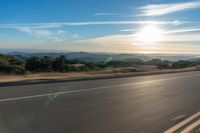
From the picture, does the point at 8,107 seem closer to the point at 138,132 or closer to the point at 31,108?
the point at 31,108

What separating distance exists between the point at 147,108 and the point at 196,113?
146 centimetres

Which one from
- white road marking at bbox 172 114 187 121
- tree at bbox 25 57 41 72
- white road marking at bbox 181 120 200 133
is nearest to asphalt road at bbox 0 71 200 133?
white road marking at bbox 172 114 187 121

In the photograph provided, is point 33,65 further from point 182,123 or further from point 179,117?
point 182,123

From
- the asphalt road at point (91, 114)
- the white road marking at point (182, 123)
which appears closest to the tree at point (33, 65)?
the asphalt road at point (91, 114)

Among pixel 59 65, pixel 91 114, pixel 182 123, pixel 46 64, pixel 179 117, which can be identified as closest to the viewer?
pixel 182 123

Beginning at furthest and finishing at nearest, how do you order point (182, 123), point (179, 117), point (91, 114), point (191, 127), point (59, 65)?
point (59, 65)
point (179, 117)
point (91, 114)
point (182, 123)
point (191, 127)

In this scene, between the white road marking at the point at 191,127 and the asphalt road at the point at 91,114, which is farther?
the white road marking at the point at 191,127

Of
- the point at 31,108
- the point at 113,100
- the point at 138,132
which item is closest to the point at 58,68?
the point at 113,100

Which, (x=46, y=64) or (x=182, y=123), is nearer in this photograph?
(x=182, y=123)

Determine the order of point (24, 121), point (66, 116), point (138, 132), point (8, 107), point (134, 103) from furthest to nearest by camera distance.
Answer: point (134, 103), point (8, 107), point (66, 116), point (24, 121), point (138, 132)

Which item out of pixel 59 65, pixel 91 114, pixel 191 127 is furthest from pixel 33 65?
pixel 191 127

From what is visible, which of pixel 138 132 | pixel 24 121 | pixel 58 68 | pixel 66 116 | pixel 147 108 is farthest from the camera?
pixel 58 68

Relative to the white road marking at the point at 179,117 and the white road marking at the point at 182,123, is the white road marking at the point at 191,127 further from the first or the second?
the white road marking at the point at 179,117

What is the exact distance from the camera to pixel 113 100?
13609 millimetres
